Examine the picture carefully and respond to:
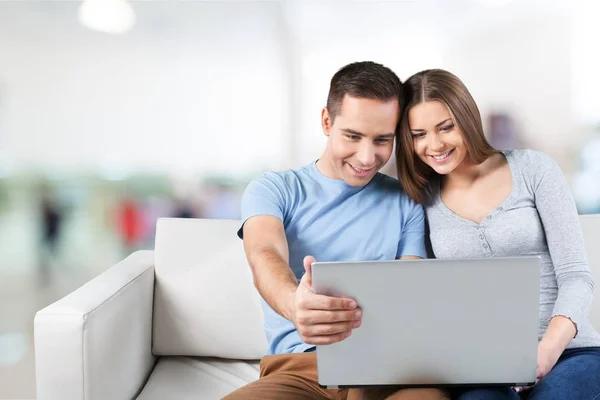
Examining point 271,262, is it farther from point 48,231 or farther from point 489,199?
point 48,231

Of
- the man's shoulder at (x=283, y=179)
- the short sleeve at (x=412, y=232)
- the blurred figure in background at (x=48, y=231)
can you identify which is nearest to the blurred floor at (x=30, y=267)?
the blurred figure in background at (x=48, y=231)

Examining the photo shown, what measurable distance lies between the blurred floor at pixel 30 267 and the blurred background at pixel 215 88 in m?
0.01

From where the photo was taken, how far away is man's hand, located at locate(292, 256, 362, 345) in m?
1.03

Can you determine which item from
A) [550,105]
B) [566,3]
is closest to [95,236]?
[550,105]

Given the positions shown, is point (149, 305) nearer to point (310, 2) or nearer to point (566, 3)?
point (310, 2)

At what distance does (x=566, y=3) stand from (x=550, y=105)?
1.14 ft

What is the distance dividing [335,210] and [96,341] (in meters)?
0.65

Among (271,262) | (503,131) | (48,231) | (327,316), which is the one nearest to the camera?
(327,316)

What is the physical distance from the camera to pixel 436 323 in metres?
1.06

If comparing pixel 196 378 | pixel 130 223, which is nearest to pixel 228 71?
pixel 130 223

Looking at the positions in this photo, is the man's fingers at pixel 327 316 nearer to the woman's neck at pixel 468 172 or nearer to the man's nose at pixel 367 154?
the man's nose at pixel 367 154

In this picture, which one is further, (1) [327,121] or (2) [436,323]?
(1) [327,121]

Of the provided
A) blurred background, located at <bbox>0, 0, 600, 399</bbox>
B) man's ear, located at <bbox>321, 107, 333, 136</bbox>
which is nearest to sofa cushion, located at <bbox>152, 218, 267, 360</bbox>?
blurred background, located at <bbox>0, 0, 600, 399</bbox>

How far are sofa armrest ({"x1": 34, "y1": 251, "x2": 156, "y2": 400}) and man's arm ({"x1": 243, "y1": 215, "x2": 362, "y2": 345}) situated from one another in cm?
38
